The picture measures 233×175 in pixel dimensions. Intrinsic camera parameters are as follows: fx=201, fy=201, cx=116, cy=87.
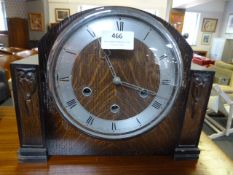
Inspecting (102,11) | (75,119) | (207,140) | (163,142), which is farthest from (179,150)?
(102,11)

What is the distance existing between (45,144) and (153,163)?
0.34 metres

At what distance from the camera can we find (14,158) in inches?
24.8

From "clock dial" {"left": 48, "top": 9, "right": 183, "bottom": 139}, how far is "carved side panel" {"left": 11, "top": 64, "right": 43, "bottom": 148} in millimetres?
53

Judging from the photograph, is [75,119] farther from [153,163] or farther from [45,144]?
[153,163]

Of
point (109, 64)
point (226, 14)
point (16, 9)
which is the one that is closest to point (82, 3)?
point (16, 9)

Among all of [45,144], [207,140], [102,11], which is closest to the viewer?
[102,11]

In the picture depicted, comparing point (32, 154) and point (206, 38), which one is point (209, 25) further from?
point (32, 154)

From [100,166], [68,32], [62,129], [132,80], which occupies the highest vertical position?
[68,32]

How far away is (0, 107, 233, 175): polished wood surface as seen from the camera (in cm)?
59

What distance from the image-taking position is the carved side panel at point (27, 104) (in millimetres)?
528

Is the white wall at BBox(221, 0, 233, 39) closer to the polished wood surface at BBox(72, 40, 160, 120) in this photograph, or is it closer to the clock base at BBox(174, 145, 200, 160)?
the clock base at BBox(174, 145, 200, 160)

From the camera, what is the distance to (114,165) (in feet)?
2.05

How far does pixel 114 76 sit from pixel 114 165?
281 mm

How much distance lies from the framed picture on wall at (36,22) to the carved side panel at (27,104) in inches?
230
